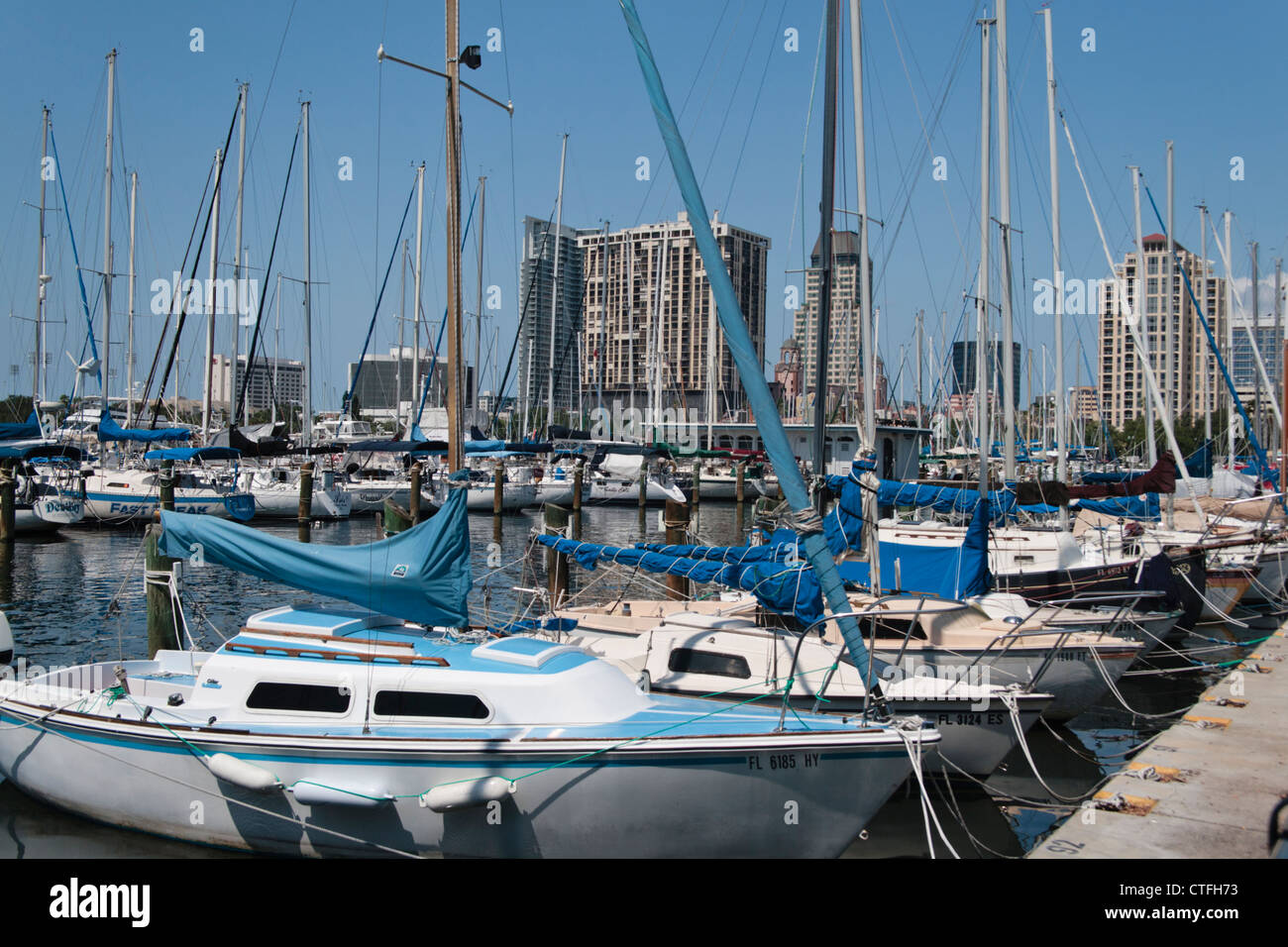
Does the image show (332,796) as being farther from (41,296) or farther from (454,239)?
(41,296)

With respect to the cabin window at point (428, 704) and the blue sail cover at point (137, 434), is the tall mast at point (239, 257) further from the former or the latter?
the cabin window at point (428, 704)

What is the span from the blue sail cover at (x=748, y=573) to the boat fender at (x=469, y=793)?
14.6 feet

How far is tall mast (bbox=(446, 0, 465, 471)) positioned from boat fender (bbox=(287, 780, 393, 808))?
4.02m

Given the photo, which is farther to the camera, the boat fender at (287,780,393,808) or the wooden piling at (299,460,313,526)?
the wooden piling at (299,460,313,526)

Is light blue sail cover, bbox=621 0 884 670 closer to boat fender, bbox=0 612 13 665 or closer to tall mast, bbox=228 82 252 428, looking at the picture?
boat fender, bbox=0 612 13 665

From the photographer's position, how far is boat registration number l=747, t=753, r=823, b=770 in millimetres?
8617

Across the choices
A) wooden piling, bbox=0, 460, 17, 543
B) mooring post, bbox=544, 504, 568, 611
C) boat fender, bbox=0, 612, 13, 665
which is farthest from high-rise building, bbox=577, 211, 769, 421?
boat fender, bbox=0, 612, 13, 665

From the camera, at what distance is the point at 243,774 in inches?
358

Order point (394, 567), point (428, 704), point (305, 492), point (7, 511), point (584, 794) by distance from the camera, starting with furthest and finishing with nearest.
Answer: point (305, 492), point (7, 511), point (394, 567), point (428, 704), point (584, 794)

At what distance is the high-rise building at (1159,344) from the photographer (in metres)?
54.3

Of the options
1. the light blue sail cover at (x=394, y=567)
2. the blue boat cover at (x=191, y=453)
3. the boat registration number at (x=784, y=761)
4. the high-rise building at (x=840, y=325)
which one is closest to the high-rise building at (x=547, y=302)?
the high-rise building at (x=840, y=325)

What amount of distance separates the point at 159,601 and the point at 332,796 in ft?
20.4

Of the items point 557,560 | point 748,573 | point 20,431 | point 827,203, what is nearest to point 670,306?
point 20,431

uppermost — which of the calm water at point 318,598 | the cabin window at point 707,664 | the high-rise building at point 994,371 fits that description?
the high-rise building at point 994,371
